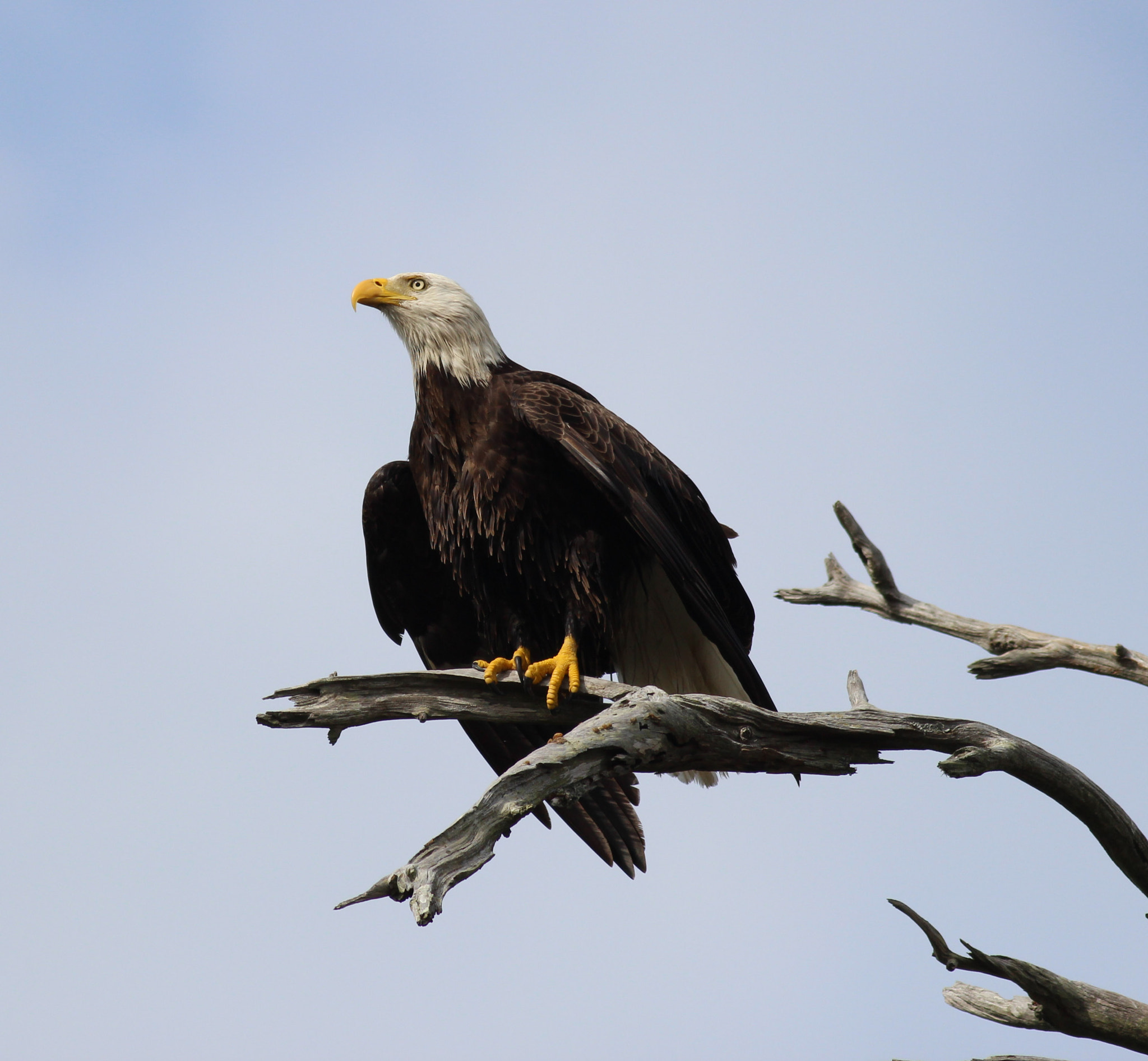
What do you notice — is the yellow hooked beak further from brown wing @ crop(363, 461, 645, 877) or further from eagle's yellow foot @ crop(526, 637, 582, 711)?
eagle's yellow foot @ crop(526, 637, 582, 711)

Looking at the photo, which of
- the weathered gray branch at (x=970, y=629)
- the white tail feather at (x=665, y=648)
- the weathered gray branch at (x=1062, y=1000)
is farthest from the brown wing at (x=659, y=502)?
the weathered gray branch at (x=970, y=629)

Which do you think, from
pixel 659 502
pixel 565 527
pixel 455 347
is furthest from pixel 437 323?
pixel 659 502

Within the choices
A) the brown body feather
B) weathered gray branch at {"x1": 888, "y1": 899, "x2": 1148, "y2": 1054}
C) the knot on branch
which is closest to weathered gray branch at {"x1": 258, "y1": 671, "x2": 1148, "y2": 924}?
the knot on branch

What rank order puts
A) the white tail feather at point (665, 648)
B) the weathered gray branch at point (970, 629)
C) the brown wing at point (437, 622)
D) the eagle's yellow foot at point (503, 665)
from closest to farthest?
the eagle's yellow foot at point (503, 665) → the white tail feather at point (665, 648) → the brown wing at point (437, 622) → the weathered gray branch at point (970, 629)

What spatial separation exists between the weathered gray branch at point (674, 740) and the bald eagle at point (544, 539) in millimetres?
337

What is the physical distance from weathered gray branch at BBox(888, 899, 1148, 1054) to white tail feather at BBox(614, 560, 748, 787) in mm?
1374

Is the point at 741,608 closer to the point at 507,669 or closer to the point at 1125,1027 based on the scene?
the point at 507,669

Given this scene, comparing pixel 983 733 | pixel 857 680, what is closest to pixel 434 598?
pixel 857 680

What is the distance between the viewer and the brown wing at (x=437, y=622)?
535 centimetres

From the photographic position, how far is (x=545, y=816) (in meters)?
5.31

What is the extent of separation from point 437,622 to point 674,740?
6.78ft

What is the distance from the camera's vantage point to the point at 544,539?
4828 mm

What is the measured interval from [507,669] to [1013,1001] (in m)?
2.31

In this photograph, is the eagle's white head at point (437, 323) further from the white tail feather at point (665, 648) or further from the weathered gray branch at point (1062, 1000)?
the weathered gray branch at point (1062, 1000)
